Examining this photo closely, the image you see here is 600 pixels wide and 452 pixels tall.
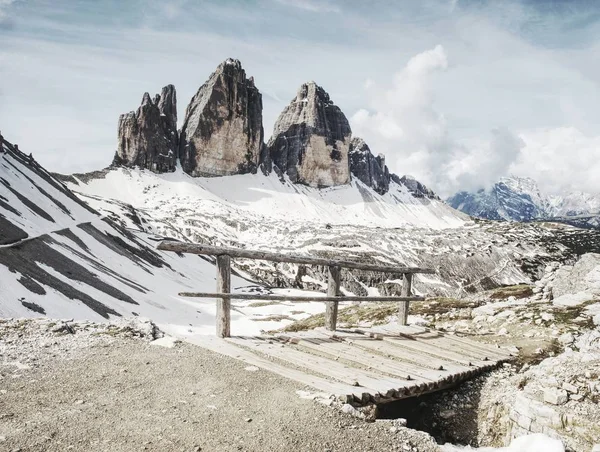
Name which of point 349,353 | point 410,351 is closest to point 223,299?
point 349,353

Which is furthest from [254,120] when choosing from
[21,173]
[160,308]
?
[160,308]

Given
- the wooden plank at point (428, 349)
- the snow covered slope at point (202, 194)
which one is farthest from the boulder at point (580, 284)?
the snow covered slope at point (202, 194)

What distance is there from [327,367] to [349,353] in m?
1.47

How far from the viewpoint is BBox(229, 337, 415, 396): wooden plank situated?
748 centimetres

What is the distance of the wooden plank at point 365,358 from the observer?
862cm

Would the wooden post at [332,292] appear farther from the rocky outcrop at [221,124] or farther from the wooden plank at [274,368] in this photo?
the rocky outcrop at [221,124]

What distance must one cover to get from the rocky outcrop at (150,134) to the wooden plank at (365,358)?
170m

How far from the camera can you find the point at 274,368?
25.9 feet

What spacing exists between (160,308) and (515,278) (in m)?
60.7

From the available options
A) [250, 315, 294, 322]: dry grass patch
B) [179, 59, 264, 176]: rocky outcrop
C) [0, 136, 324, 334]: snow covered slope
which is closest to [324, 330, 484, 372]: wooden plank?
[0, 136, 324, 334]: snow covered slope

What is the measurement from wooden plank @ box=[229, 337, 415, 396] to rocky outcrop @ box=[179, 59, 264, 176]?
17921cm

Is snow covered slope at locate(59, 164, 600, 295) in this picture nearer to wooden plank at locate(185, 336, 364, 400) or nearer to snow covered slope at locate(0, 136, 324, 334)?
snow covered slope at locate(0, 136, 324, 334)

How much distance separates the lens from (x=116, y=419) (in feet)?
18.2

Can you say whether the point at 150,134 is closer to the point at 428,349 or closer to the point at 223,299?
the point at 223,299
